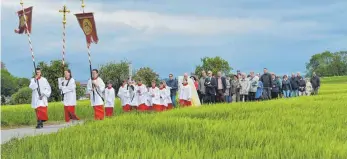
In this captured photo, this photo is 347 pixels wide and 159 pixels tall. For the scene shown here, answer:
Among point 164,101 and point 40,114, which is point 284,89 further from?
point 40,114

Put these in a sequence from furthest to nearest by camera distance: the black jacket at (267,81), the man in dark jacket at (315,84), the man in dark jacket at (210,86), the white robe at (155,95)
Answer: the man in dark jacket at (315,84) < the black jacket at (267,81) < the white robe at (155,95) < the man in dark jacket at (210,86)

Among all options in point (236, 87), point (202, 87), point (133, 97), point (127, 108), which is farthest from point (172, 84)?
point (236, 87)

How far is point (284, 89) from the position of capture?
33344 millimetres

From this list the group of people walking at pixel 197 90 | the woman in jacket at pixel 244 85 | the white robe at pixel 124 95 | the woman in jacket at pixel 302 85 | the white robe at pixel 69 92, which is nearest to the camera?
the white robe at pixel 69 92

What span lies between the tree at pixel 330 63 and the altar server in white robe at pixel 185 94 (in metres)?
112

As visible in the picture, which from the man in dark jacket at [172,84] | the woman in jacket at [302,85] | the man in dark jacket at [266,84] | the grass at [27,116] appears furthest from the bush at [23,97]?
the man in dark jacket at [266,84]

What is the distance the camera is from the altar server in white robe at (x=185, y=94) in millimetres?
26120

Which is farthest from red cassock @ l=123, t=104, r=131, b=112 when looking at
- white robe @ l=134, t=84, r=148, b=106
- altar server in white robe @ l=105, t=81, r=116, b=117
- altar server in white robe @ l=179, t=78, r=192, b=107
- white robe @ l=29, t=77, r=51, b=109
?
white robe @ l=29, t=77, r=51, b=109

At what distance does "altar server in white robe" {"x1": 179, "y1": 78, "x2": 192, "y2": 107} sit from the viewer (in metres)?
26.1

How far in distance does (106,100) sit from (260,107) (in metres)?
8.12

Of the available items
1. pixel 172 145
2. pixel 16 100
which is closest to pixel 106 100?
pixel 172 145

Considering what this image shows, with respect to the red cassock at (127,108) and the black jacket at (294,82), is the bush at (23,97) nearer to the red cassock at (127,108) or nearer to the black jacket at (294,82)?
the red cassock at (127,108)

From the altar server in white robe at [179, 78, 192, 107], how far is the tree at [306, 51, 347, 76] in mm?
112494

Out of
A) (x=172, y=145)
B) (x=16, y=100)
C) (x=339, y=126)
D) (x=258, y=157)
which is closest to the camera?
(x=258, y=157)
